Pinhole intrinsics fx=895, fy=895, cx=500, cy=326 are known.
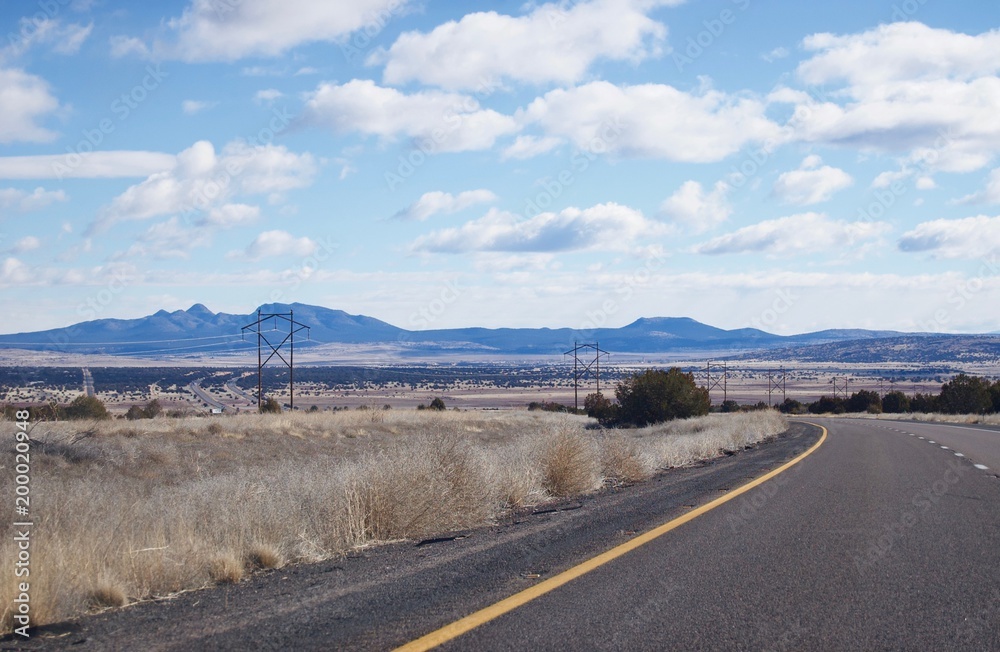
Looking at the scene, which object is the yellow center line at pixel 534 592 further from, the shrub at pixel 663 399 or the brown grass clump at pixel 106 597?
the shrub at pixel 663 399

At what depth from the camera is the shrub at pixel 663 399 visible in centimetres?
5138

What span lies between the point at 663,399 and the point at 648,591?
45.7m

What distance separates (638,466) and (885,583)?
9.30m

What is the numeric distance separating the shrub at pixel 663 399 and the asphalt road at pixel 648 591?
4008 centimetres

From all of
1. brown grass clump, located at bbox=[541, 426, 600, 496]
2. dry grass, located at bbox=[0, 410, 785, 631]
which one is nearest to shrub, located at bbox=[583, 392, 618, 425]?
dry grass, located at bbox=[0, 410, 785, 631]

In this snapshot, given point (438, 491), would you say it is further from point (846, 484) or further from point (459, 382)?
point (459, 382)

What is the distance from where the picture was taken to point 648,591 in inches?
271

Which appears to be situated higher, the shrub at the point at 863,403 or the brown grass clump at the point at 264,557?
the brown grass clump at the point at 264,557

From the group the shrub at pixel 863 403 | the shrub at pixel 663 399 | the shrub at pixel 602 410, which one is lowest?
the shrub at pixel 863 403

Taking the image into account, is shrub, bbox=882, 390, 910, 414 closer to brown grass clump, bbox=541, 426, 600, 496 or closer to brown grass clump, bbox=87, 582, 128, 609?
brown grass clump, bbox=541, 426, 600, 496

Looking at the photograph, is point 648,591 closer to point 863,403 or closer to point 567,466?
point 567,466

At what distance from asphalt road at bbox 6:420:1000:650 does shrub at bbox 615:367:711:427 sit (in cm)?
4008

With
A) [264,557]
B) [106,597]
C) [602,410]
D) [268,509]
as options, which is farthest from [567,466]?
[602,410]

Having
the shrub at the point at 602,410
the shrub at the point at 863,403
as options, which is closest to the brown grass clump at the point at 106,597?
the shrub at the point at 602,410
